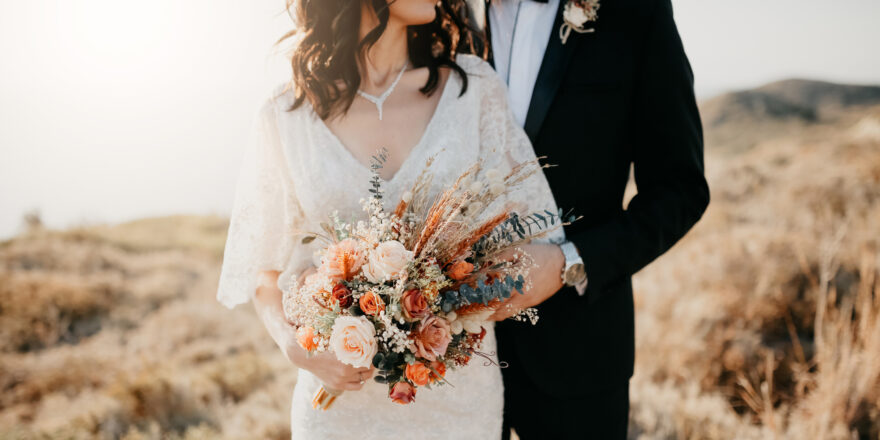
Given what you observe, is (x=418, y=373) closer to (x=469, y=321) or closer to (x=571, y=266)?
(x=469, y=321)

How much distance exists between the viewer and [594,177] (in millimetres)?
1707

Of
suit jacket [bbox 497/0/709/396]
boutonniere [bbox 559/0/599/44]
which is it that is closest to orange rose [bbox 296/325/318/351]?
suit jacket [bbox 497/0/709/396]

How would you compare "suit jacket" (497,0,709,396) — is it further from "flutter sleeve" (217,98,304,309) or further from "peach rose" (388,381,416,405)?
"flutter sleeve" (217,98,304,309)

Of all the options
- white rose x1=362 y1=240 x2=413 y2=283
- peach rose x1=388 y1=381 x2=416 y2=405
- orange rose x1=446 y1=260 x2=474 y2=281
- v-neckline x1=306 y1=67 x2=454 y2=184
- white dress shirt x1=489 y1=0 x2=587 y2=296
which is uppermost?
white dress shirt x1=489 y1=0 x2=587 y2=296

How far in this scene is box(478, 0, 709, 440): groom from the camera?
1.61m

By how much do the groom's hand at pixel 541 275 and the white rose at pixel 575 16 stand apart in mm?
730

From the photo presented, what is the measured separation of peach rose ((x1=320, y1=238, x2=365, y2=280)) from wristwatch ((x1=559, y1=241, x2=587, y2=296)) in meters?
0.70

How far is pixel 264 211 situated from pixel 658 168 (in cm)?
137

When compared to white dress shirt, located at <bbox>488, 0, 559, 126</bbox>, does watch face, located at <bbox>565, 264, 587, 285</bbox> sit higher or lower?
lower

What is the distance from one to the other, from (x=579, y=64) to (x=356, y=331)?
113 centimetres

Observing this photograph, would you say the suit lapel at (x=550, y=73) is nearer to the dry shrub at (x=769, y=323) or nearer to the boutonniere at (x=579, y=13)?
the boutonniere at (x=579, y=13)

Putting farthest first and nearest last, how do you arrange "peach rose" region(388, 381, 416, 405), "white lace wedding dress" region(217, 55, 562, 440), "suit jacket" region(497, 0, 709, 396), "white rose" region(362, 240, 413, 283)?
"white lace wedding dress" region(217, 55, 562, 440) → "suit jacket" region(497, 0, 709, 396) → "peach rose" region(388, 381, 416, 405) → "white rose" region(362, 240, 413, 283)

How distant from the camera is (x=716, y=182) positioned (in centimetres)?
839

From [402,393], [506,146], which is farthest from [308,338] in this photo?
[506,146]
